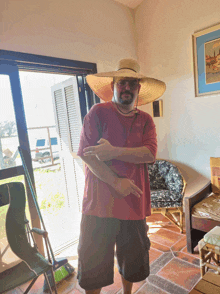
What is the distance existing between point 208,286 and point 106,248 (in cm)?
59

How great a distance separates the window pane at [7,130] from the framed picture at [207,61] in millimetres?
2208

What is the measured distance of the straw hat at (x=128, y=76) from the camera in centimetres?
128

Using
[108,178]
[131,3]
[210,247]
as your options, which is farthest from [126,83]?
[131,3]

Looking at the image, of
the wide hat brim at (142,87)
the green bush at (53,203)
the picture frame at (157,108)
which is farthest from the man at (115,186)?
the green bush at (53,203)

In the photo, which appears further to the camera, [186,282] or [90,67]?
[90,67]

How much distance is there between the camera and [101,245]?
4.09 ft

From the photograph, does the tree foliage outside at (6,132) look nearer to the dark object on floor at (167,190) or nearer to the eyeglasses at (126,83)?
the eyeglasses at (126,83)

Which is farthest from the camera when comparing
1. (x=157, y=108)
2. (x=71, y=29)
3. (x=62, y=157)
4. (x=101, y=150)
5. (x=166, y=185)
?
(x=62, y=157)

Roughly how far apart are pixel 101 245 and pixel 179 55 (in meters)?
2.60

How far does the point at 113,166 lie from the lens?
1243mm

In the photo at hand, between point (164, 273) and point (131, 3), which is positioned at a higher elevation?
point (131, 3)

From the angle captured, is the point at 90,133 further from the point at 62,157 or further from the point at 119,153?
the point at 62,157

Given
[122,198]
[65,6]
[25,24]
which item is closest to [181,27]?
[65,6]

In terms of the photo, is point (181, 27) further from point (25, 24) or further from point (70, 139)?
point (70, 139)
